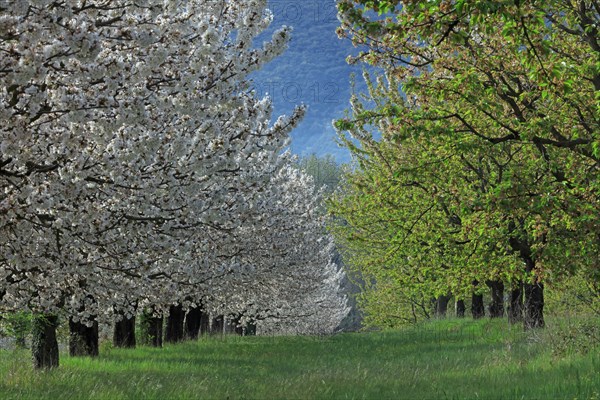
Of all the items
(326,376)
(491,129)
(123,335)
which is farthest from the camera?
(123,335)

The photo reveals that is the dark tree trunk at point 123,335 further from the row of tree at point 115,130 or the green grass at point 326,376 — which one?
the row of tree at point 115,130

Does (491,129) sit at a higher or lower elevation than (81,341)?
higher

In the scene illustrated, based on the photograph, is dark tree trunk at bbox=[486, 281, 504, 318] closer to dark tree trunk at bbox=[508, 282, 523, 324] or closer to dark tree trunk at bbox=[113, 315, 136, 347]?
dark tree trunk at bbox=[508, 282, 523, 324]

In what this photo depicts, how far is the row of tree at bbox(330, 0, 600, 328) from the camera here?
30.2 feet

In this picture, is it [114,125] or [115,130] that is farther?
[115,130]

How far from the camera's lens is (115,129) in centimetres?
770

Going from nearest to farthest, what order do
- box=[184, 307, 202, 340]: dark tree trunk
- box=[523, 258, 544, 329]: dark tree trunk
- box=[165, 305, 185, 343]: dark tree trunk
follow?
box=[523, 258, 544, 329]: dark tree trunk < box=[165, 305, 185, 343]: dark tree trunk < box=[184, 307, 202, 340]: dark tree trunk

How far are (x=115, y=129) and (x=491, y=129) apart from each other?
12.0 meters

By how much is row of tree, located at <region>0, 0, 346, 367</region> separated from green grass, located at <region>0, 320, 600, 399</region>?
1.85 meters

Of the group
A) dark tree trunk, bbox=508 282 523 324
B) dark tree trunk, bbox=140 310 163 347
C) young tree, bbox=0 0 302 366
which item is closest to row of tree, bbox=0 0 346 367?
young tree, bbox=0 0 302 366

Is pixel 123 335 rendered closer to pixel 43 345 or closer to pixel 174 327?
pixel 174 327

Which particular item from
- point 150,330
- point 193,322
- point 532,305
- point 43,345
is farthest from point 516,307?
point 43,345

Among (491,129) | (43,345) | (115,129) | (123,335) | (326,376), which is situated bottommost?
(326,376)

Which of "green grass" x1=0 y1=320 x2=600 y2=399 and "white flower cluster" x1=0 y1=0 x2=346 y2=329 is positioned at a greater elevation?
"white flower cluster" x1=0 y1=0 x2=346 y2=329
